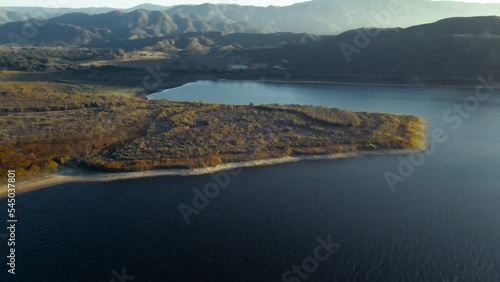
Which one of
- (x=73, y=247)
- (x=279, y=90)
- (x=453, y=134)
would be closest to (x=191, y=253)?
(x=73, y=247)

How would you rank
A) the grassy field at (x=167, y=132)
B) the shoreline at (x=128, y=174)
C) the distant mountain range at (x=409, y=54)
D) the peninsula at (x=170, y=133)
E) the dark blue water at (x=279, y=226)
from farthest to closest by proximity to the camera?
1. the distant mountain range at (x=409, y=54)
2. the grassy field at (x=167, y=132)
3. the peninsula at (x=170, y=133)
4. the shoreline at (x=128, y=174)
5. the dark blue water at (x=279, y=226)

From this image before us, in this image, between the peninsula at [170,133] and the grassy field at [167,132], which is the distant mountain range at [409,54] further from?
the grassy field at [167,132]

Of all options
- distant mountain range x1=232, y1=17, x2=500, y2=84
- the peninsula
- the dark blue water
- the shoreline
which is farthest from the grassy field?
distant mountain range x1=232, y1=17, x2=500, y2=84

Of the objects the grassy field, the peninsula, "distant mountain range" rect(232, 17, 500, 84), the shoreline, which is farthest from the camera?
"distant mountain range" rect(232, 17, 500, 84)

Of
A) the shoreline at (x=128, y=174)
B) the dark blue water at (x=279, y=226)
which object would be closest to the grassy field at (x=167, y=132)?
the shoreline at (x=128, y=174)

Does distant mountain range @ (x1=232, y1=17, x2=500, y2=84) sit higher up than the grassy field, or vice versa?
distant mountain range @ (x1=232, y1=17, x2=500, y2=84)

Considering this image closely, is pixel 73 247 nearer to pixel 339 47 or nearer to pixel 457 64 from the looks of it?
pixel 457 64

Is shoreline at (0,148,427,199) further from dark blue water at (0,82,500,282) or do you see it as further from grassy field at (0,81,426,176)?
dark blue water at (0,82,500,282)
